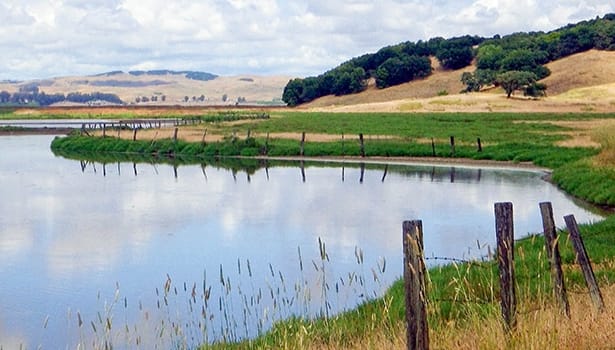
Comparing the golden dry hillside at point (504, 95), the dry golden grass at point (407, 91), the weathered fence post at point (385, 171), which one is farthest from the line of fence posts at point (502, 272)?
the dry golden grass at point (407, 91)

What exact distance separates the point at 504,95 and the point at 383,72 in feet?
119

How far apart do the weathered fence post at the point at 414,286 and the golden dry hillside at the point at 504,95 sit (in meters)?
77.5

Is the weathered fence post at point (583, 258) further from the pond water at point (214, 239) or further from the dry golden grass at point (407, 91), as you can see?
the dry golden grass at point (407, 91)

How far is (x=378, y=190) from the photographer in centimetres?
3183

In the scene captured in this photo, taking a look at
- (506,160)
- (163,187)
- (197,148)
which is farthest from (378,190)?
(197,148)

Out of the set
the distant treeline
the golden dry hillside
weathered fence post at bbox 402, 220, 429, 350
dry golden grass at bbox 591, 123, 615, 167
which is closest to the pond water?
weathered fence post at bbox 402, 220, 429, 350


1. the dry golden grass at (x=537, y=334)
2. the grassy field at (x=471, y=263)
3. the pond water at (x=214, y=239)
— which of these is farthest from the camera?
the pond water at (x=214, y=239)

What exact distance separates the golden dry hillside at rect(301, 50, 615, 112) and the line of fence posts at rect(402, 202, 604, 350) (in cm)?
7498

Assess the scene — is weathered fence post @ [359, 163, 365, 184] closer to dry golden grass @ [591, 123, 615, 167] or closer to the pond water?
the pond water

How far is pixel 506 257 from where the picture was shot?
7.81 metres

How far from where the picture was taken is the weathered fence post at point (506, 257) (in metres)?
7.67

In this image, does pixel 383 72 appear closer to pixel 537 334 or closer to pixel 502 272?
pixel 502 272

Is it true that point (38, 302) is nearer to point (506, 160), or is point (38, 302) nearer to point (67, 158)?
point (506, 160)

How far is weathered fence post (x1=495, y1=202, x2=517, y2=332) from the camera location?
7.67 m
